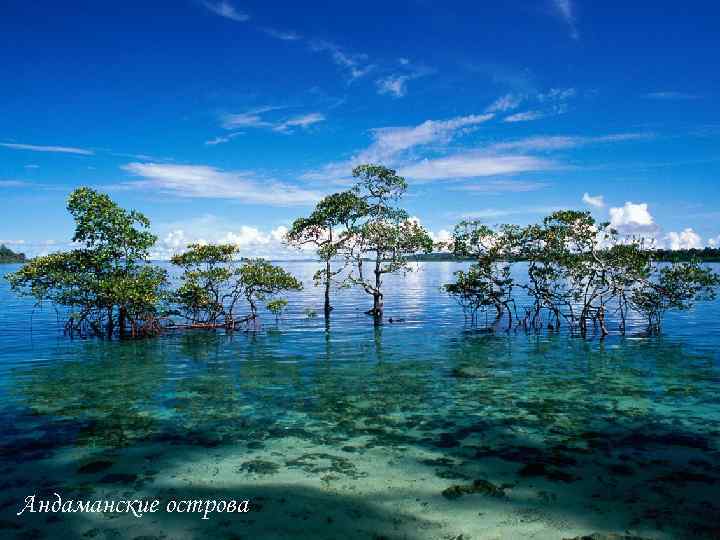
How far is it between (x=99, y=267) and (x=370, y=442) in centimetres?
2572

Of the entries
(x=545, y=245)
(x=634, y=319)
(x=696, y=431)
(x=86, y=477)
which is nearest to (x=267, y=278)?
(x=545, y=245)

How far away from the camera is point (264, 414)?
54.0ft

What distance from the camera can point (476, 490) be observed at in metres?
10.6

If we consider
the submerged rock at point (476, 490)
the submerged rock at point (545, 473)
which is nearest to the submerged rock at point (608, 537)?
the submerged rock at point (476, 490)

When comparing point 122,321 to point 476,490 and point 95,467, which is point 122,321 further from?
point 476,490

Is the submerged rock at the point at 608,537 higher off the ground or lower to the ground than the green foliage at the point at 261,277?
lower

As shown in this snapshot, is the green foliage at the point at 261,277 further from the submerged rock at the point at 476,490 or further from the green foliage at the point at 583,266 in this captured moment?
the submerged rock at the point at 476,490

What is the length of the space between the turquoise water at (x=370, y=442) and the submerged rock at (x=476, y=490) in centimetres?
6

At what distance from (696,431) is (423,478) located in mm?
8931

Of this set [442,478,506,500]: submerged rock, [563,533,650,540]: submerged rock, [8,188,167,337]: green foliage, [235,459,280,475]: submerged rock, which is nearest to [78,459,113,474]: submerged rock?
[235,459,280,475]: submerged rock

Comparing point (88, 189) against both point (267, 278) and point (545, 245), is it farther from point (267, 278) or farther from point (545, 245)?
point (545, 245)

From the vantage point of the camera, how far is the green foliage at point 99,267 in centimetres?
3052

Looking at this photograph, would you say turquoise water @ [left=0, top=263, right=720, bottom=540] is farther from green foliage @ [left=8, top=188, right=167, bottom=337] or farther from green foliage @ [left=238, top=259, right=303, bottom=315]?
green foliage @ [left=238, top=259, right=303, bottom=315]

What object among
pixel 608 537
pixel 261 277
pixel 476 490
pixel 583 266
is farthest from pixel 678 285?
pixel 608 537
